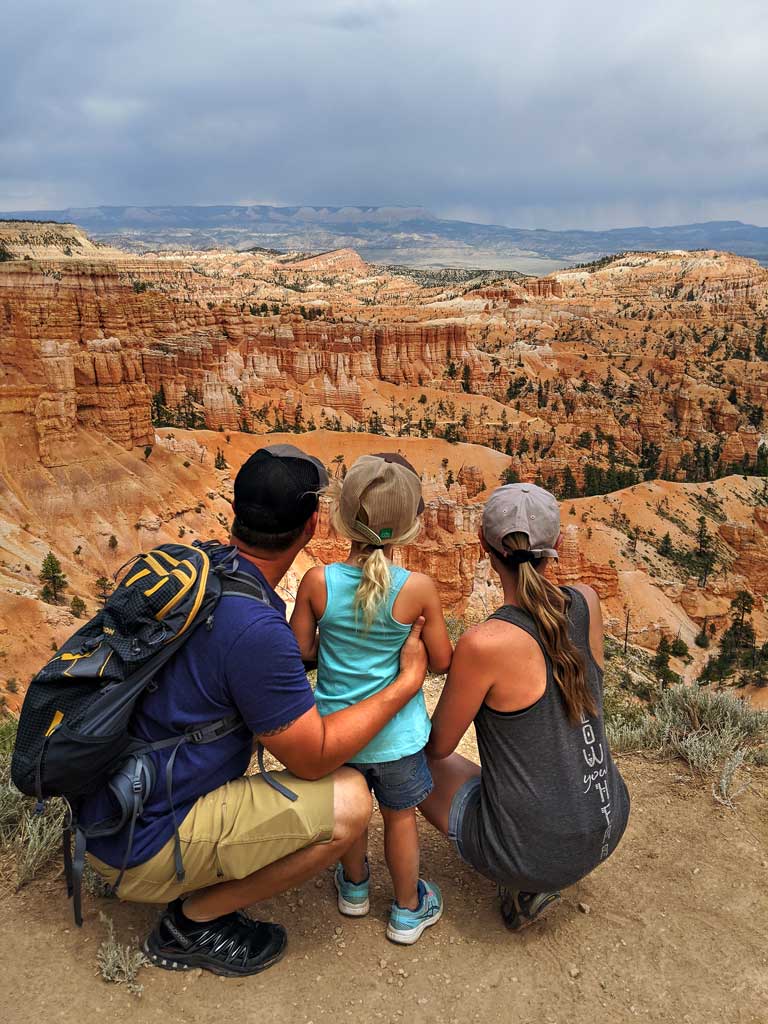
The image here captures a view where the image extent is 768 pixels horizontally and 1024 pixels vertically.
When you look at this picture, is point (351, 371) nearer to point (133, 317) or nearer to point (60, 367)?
point (133, 317)

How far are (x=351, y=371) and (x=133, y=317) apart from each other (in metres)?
17.4

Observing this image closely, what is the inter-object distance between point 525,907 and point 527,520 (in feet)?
6.26

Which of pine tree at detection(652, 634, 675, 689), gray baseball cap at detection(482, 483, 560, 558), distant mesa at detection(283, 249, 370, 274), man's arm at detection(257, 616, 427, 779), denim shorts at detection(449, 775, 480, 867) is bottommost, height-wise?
pine tree at detection(652, 634, 675, 689)

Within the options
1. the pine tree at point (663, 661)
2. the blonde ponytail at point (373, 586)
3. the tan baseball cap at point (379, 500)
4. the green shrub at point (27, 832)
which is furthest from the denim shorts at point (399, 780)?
the pine tree at point (663, 661)

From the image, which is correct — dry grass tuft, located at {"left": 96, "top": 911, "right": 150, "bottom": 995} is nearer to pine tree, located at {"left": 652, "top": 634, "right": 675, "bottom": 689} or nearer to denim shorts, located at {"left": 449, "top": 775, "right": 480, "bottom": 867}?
denim shorts, located at {"left": 449, "top": 775, "right": 480, "bottom": 867}

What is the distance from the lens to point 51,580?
18.0m

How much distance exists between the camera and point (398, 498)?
9.91 feet

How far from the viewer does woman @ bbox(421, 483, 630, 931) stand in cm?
308

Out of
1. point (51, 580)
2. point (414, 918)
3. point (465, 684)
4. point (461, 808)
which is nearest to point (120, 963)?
point (414, 918)

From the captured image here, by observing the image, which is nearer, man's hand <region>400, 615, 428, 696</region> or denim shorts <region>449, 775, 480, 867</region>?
man's hand <region>400, 615, 428, 696</region>

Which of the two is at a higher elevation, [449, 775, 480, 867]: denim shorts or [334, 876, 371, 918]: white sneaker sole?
[449, 775, 480, 867]: denim shorts

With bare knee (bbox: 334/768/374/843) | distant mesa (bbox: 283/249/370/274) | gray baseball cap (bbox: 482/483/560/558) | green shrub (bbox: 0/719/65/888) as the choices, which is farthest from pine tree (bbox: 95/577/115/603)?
distant mesa (bbox: 283/249/370/274)

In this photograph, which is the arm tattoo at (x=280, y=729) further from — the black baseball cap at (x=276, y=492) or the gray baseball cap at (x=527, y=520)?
the gray baseball cap at (x=527, y=520)

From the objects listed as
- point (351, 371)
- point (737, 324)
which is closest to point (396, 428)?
point (351, 371)
